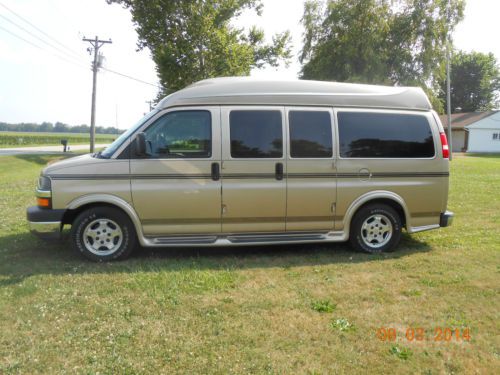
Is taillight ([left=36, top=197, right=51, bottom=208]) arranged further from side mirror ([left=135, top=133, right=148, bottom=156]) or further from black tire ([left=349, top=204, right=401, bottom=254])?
black tire ([left=349, top=204, right=401, bottom=254])

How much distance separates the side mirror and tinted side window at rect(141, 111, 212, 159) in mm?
114

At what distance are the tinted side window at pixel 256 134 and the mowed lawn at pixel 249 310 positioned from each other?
1.54m

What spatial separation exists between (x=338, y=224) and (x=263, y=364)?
291 cm

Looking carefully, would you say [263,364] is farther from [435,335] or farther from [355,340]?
[435,335]

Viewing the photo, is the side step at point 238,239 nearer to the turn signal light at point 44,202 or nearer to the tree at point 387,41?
the turn signal light at point 44,202

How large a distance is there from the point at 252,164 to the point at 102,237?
2.30 metres

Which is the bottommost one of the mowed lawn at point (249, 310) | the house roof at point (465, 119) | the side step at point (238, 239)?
the mowed lawn at point (249, 310)

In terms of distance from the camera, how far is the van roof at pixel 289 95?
4.89 meters

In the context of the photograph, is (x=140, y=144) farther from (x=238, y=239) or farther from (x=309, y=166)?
(x=309, y=166)

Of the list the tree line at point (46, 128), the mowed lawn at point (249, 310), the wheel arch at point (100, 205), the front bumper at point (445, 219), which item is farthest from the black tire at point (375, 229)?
the tree line at point (46, 128)

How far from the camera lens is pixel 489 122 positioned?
4147 cm

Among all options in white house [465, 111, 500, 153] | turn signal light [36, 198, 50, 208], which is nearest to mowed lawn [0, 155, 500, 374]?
turn signal light [36, 198, 50, 208]

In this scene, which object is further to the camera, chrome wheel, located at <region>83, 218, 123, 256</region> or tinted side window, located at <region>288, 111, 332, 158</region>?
tinted side window, located at <region>288, 111, 332, 158</region>

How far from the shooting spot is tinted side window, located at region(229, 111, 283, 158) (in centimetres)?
488
